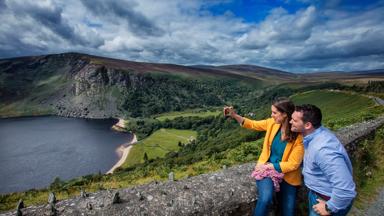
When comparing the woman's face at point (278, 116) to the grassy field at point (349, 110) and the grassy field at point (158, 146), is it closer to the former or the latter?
the grassy field at point (349, 110)

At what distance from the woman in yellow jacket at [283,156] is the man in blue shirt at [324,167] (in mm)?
675

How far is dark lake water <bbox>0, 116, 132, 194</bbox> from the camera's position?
273ft

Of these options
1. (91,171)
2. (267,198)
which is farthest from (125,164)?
(267,198)

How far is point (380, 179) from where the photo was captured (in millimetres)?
12914

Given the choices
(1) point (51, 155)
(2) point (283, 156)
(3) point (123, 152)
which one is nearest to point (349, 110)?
(2) point (283, 156)

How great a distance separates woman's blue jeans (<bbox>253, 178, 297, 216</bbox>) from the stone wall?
0.81 meters

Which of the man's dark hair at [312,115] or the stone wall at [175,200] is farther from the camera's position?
the stone wall at [175,200]

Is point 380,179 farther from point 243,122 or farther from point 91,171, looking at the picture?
point 91,171

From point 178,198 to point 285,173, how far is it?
268 centimetres

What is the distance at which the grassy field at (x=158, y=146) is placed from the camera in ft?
329

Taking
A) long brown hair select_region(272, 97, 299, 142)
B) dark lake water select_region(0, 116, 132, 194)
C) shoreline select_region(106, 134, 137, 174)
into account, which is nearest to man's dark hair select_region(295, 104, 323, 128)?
long brown hair select_region(272, 97, 299, 142)

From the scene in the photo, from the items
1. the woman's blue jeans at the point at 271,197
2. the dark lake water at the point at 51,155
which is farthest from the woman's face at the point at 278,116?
the dark lake water at the point at 51,155

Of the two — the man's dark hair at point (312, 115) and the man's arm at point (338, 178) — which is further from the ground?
the man's dark hair at point (312, 115)

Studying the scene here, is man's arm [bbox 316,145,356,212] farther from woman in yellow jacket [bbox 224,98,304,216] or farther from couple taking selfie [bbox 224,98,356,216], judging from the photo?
woman in yellow jacket [bbox 224,98,304,216]
